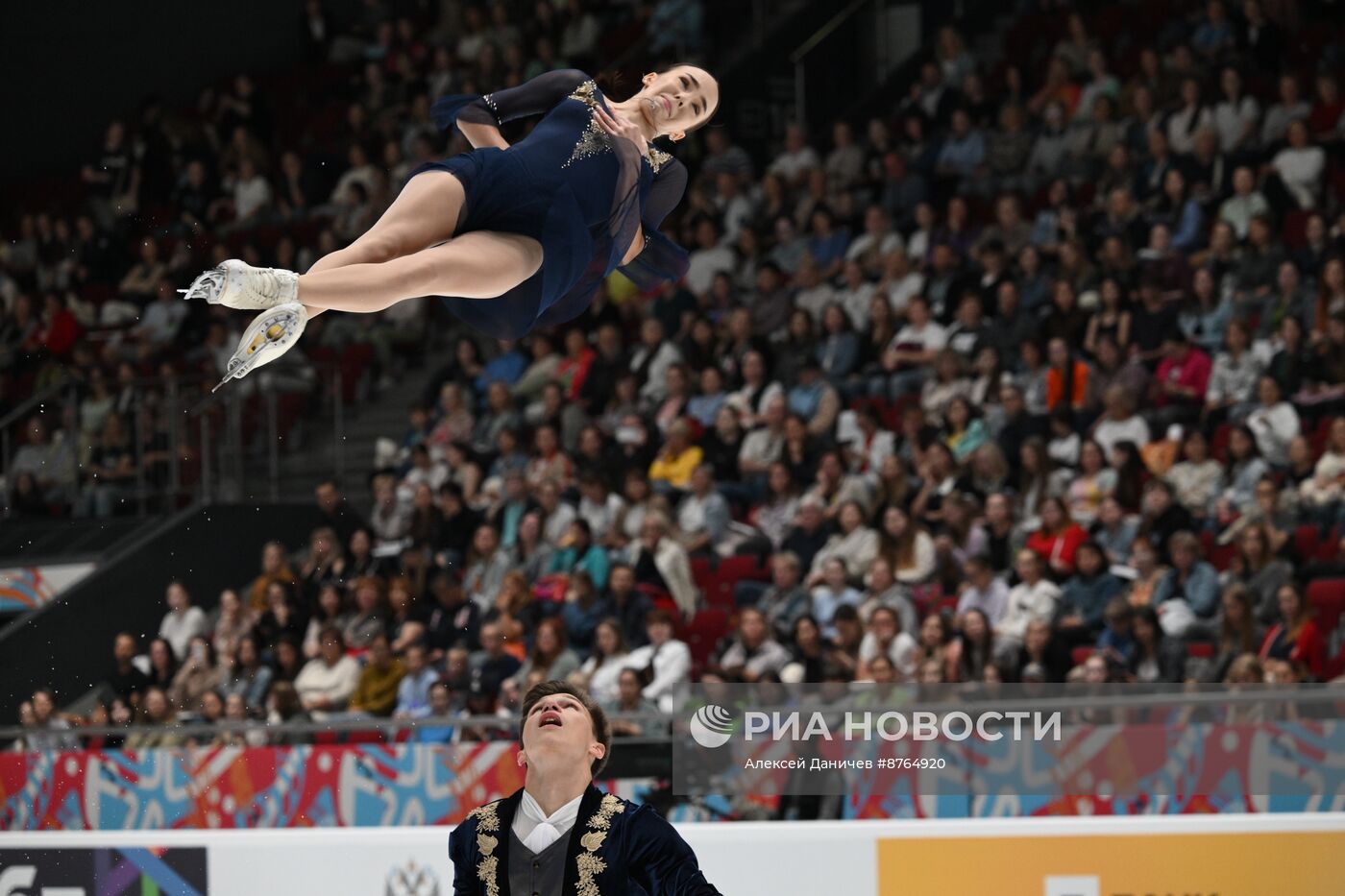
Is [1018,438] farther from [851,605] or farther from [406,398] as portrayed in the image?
[406,398]

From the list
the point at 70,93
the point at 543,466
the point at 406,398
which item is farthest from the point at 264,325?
the point at 70,93

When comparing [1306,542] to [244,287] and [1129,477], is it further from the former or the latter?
[244,287]

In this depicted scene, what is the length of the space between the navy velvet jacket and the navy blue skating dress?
4.48ft

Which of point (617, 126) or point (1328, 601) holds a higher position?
point (617, 126)

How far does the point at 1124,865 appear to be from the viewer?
542 centimetres

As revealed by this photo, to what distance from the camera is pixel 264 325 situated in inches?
155

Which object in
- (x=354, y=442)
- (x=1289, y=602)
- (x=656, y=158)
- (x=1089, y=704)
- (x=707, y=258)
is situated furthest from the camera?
(x=354, y=442)

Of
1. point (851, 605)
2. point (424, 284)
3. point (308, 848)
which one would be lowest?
point (308, 848)

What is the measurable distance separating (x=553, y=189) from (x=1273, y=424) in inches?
202

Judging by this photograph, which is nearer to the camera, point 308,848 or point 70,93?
point 308,848

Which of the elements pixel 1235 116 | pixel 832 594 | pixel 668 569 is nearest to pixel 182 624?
pixel 668 569

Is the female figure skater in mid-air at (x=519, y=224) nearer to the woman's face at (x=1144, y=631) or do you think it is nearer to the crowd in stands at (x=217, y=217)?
the woman's face at (x=1144, y=631)

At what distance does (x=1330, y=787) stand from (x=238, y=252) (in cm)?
948

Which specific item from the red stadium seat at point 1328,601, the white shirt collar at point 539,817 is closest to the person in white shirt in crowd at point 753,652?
the red stadium seat at point 1328,601
